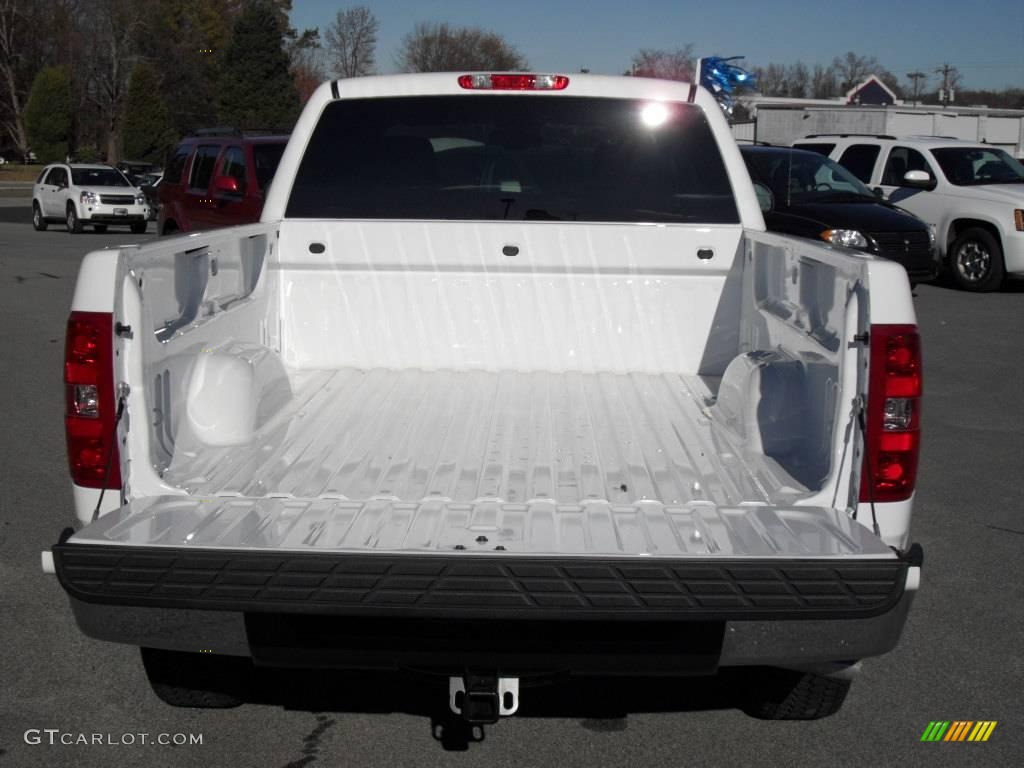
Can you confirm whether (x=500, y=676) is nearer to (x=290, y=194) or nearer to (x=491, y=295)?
(x=491, y=295)

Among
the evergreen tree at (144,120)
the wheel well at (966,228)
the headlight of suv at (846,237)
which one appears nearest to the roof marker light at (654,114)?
the headlight of suv at (846,237)

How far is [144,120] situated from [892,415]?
71918 millimetres

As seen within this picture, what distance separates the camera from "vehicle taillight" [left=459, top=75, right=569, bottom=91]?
16.1ft

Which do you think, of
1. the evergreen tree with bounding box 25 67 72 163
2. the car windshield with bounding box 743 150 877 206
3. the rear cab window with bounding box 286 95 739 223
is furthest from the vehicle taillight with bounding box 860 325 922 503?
the evergreen tree with bounding box 25 67 72 163

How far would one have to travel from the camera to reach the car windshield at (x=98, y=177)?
2857 centimetres

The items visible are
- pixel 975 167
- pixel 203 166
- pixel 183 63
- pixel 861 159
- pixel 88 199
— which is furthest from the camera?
pixel 183 63

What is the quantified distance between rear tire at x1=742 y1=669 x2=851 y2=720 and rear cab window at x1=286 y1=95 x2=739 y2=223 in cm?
187

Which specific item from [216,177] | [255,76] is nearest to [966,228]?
[216,177]

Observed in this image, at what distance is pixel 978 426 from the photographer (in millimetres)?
8469

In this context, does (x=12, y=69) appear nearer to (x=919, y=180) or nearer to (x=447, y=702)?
(x=919, y=180)

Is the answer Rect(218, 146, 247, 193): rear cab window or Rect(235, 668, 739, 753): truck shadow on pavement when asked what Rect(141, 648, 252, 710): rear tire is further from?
Rect(218, 146, 247, 193): rear cab window

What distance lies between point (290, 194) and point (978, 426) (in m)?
5.63

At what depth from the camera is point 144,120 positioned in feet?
229

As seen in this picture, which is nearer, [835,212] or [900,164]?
[835,212]
